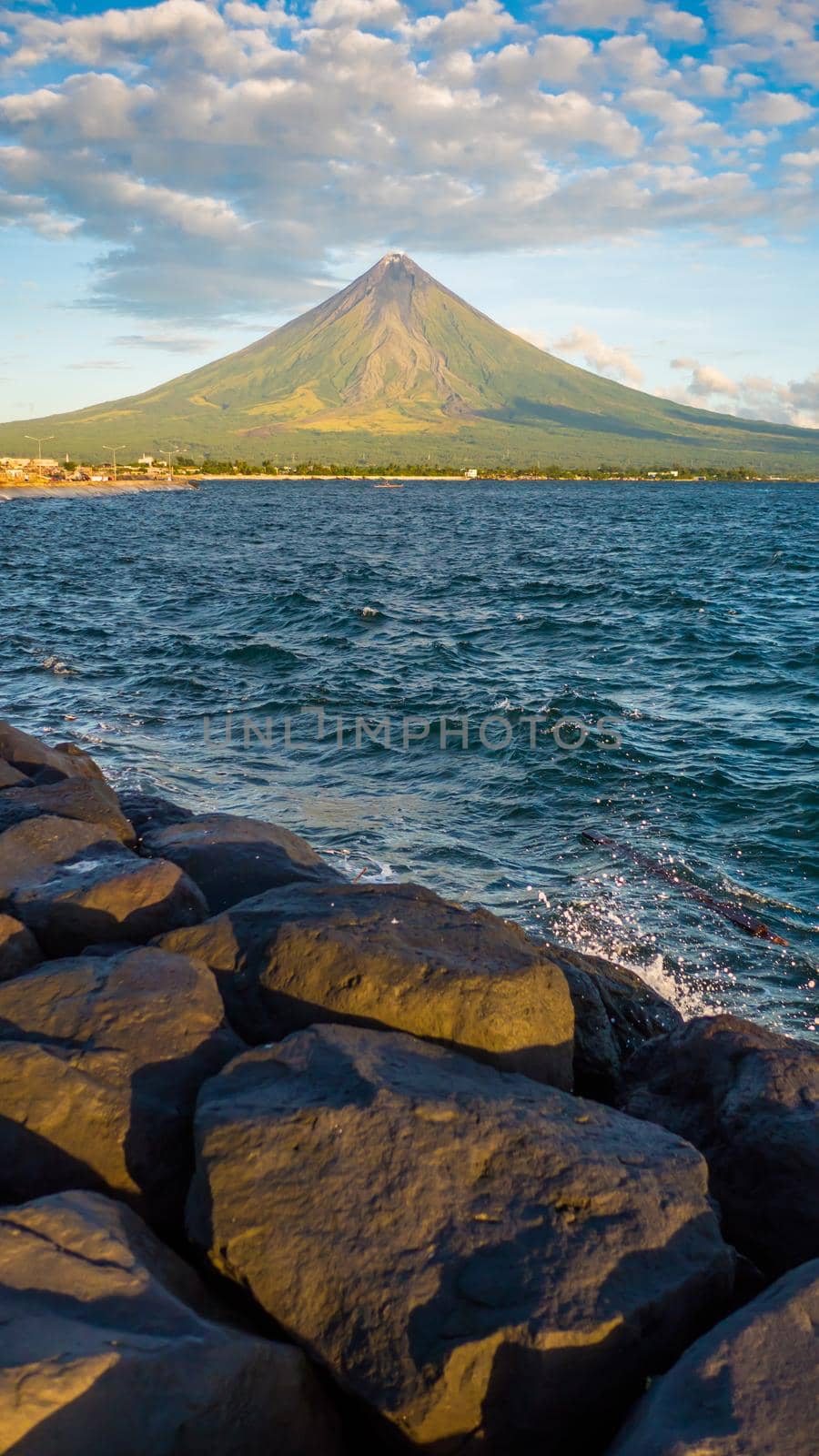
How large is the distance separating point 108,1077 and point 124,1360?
68.9 inches

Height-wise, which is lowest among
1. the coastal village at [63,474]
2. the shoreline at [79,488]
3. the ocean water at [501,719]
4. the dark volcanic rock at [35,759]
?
the ocean water at [501,719]

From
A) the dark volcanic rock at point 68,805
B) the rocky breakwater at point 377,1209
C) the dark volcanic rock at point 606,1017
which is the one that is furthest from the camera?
the dark volcanic rock at point 68,805

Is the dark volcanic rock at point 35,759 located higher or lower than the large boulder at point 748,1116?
higher

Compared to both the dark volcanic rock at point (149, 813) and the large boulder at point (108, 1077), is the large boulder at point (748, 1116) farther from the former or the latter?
the dark volcanic rock at point (149, 813)

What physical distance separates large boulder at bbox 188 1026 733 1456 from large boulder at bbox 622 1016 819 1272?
0.87m

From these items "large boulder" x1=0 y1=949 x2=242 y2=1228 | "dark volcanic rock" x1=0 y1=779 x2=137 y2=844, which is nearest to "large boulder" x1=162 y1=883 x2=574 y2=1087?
"large boulder" x1=0 y1=949 x2=242 y2=1228

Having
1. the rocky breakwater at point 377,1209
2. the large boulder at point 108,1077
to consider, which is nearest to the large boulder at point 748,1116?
the rocky breakwater at point 377,1209

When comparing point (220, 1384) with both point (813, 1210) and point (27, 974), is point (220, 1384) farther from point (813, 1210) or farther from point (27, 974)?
point (813, 1210)

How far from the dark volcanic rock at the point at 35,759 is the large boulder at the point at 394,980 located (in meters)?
6.03

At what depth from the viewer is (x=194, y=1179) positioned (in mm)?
4445

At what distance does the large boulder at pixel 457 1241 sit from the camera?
384cm

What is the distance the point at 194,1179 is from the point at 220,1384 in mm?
1015

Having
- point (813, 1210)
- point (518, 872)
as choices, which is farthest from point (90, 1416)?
point (518, 872)

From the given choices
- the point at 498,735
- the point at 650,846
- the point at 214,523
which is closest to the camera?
the point at 650,846
